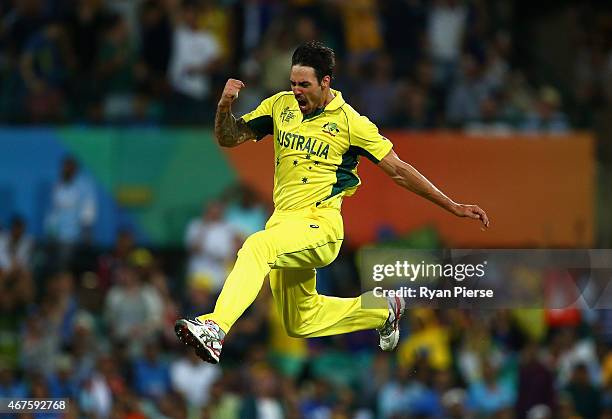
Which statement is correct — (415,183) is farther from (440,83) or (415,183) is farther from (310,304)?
(440,83)

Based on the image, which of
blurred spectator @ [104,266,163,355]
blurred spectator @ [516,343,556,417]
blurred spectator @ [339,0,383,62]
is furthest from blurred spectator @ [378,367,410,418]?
blurred spectator @ [339,0,383,62]

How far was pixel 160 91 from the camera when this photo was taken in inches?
746

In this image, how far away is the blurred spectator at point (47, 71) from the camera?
18.5 m

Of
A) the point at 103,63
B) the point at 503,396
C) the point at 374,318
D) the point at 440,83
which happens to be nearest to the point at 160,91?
the point at 103,63

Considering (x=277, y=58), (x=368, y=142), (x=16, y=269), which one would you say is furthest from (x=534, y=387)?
(x=368, y=142)

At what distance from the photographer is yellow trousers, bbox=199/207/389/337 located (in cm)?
1064

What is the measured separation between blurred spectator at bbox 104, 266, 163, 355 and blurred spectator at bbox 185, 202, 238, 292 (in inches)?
25.1

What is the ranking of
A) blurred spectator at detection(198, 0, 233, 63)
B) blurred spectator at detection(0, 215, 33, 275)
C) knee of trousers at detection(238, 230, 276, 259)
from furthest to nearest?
blurred spectator at detection(198, 0, 233, 63)
blurred spectator at detection(0, 215, 33, 275)
knee of trousers at detection(238, 230, 276, 259)

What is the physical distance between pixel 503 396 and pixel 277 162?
6.58 metres

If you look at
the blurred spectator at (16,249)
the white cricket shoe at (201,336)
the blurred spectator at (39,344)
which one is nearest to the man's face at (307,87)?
the white cricket shoe at (201,336)

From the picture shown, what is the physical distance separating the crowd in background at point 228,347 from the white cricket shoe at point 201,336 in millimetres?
6067

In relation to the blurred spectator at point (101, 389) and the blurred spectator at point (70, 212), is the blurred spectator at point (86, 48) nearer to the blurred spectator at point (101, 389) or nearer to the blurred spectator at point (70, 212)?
the blurred spectator at point (70, 212)

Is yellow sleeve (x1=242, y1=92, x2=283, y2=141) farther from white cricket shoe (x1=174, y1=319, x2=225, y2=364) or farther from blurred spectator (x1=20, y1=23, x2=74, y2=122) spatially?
blurred spectator (x1=20, y1=23, x2=74, y2=122)

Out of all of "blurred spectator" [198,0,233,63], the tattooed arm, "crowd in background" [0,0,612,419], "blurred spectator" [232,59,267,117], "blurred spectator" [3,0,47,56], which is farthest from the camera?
"blurred spectator" [198,0,233,63]
